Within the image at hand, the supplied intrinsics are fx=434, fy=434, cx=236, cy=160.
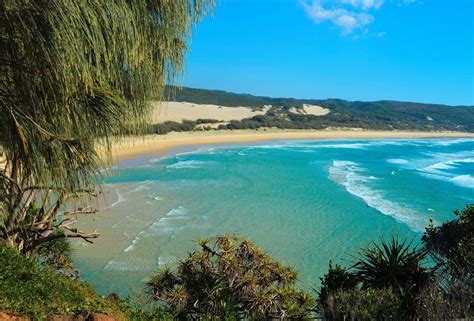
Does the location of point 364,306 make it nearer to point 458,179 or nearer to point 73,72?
point 73,72

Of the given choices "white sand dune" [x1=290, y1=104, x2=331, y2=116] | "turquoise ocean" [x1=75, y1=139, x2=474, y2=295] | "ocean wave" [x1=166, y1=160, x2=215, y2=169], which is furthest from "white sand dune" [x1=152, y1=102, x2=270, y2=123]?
"turquoise ocean" [x1=75, y1=139, x2=474, y2=295]

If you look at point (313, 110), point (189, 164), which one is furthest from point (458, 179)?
point (313, 110)

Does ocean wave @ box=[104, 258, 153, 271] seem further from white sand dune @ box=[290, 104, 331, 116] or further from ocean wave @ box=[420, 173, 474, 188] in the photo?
white sand dune @ box=[290, 104, 331, 116]

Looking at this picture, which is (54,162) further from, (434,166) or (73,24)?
(434,166)

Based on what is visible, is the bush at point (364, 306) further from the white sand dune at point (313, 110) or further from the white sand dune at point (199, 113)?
the white sand dune at point (313, 110)

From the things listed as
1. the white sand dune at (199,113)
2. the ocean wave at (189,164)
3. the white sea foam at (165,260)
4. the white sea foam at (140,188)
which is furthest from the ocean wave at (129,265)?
the white sand dune at (199,113)

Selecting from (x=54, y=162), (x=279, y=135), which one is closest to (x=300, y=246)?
(x=54, y=162)
